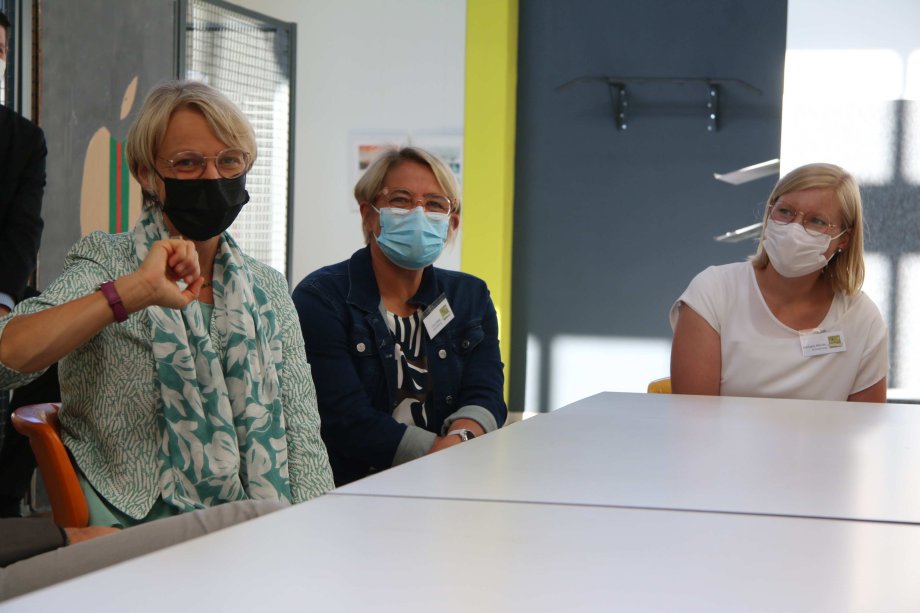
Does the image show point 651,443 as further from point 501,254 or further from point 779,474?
point 501,254

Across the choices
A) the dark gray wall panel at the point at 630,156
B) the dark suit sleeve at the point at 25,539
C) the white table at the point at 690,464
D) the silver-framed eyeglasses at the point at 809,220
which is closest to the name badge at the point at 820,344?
the silver-framed eyeglasses at the point at 809,220

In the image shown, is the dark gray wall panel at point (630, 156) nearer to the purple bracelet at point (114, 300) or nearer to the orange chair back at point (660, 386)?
the orange chair back at point (660, 386)

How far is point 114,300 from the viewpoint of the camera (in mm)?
1652

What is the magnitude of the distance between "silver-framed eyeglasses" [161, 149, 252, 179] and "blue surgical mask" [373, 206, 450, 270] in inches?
21.1

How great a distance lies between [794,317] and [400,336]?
3.33ft

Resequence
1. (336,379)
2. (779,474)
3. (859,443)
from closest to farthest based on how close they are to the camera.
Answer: (779,474), (859,443), (336,379)

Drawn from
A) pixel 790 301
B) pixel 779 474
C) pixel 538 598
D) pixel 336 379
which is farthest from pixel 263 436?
pixel 790 301

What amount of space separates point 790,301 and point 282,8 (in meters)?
4.85

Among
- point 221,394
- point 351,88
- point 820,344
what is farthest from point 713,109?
point 221,394

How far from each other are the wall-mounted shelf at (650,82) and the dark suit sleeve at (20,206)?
3720mm

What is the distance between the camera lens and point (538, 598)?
2.59ft

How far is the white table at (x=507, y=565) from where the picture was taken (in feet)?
2.52

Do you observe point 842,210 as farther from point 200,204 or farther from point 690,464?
point 200,204

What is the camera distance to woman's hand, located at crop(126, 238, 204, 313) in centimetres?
166
